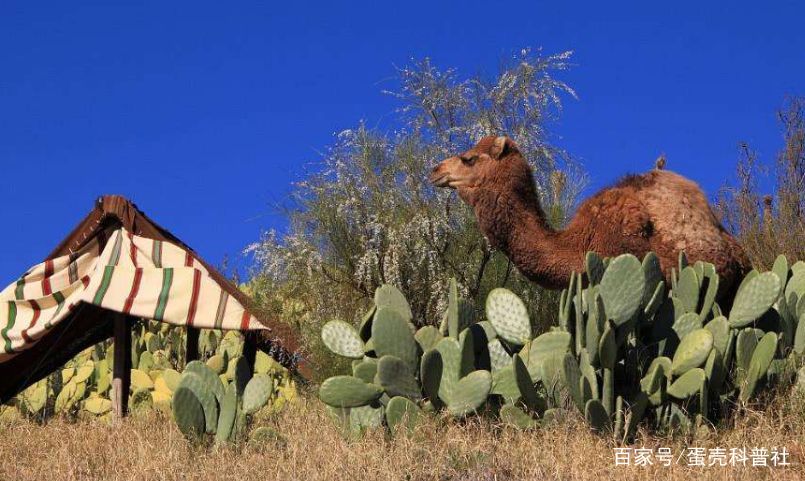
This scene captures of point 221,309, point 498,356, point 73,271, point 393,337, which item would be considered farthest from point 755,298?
point 73,271

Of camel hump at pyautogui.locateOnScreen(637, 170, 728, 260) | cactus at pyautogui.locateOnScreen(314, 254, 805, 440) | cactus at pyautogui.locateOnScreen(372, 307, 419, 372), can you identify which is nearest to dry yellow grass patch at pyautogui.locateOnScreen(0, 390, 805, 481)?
cactus at pyautogui.locateOnScreen(314, 254, 805, 440)

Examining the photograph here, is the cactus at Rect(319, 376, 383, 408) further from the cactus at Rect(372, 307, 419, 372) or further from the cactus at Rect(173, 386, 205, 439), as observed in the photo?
the cactus at Rect(173, 386, 205, 439)

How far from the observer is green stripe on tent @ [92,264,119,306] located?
32.4ft

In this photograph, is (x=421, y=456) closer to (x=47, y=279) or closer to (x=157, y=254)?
(x=157, y=254)

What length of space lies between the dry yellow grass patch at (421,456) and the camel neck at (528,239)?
2097 millimetres

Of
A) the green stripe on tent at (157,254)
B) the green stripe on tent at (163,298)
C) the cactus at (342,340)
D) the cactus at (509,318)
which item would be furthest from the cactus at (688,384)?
the green stripe on tent at (157,254)

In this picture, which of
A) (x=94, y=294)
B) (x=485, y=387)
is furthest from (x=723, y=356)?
(x=94, y=294)

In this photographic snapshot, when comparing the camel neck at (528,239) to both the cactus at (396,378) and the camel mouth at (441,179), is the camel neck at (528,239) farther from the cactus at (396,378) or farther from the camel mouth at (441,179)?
the cactus at (396,378)

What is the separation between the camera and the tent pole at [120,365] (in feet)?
34.7

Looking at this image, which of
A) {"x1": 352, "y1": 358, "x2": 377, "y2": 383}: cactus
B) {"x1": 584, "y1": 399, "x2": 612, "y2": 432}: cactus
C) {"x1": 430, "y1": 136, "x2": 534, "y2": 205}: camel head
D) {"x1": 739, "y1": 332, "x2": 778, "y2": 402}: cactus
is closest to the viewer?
{"x1": 584, "y1": 399, "x2": 612, "y2": 432}: cactus

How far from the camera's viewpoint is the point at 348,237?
456 inches

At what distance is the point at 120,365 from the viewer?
10.6 metres

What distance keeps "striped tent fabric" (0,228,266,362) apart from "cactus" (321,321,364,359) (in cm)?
151

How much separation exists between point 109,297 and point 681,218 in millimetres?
5555
